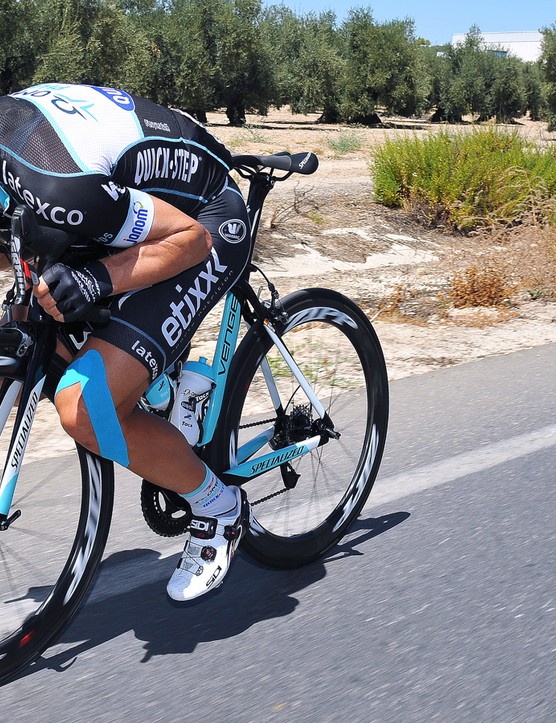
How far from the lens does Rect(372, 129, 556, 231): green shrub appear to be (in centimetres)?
1145

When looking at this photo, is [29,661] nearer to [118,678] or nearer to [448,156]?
[118,678]

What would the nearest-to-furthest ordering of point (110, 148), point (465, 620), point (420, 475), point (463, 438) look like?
Result: 1. point (110, 148)
2. point (465, 620)
3. point (420, 475)
4. point (463, 438)

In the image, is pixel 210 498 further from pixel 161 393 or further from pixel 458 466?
pixel 458 466

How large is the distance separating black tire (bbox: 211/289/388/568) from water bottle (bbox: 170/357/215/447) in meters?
0.10

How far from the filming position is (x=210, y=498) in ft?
9.50

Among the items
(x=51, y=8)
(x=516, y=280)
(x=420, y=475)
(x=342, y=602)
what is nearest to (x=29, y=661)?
(x=342, y=602)

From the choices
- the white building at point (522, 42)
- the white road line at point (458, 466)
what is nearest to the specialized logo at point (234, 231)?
the white road line at point (458, 466)

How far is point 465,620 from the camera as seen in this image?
121 inches

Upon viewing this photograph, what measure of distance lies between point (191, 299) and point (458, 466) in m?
2.08

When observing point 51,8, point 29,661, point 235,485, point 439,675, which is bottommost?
point 439,675

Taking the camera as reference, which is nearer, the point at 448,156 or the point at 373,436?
the point at 373,436

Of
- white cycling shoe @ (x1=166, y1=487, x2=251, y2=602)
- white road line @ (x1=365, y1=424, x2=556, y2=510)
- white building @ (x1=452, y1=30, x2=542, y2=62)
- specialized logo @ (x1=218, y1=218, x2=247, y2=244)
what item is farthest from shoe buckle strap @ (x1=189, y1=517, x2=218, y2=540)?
white building @ (x1=452, y1=30, x2=542, y2=62)

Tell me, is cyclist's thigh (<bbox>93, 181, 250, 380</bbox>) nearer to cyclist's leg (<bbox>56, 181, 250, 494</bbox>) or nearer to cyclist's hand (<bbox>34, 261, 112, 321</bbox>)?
cyclist's leg (<bbox>56, 181, 250, 494</bbox>)

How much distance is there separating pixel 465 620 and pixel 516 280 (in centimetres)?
605
